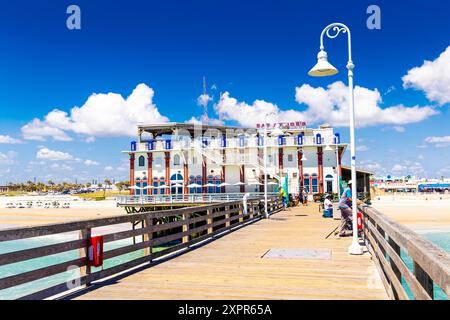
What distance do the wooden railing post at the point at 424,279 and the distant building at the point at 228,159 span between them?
44047mm

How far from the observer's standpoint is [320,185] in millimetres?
49062

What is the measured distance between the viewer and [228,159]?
50.3 m

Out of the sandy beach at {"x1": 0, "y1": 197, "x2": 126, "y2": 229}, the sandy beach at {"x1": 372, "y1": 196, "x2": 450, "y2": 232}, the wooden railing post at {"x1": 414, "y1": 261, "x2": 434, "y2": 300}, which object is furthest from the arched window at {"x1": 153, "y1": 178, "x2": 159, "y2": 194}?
the wooden railing post at {"x1": 414, "y1": 261, "x2": 434, "y2": 300}

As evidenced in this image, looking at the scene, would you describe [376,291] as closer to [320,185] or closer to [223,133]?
[320,185]

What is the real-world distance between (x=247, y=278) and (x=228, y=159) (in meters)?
43.5

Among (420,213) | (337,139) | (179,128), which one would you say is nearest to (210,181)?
(179,128)

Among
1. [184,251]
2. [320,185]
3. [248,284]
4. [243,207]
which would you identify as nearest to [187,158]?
[320,185]

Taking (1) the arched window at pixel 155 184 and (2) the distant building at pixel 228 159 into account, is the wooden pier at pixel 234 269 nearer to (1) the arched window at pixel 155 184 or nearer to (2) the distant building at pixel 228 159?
(2) the distant building at pixel 228 159

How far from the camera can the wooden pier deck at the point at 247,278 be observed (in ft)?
18.9

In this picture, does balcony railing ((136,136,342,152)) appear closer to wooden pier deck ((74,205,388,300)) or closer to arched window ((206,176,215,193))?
arched window ((206,176,215,193))

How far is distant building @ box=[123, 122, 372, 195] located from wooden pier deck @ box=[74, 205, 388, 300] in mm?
38879

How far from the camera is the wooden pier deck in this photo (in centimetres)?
576
